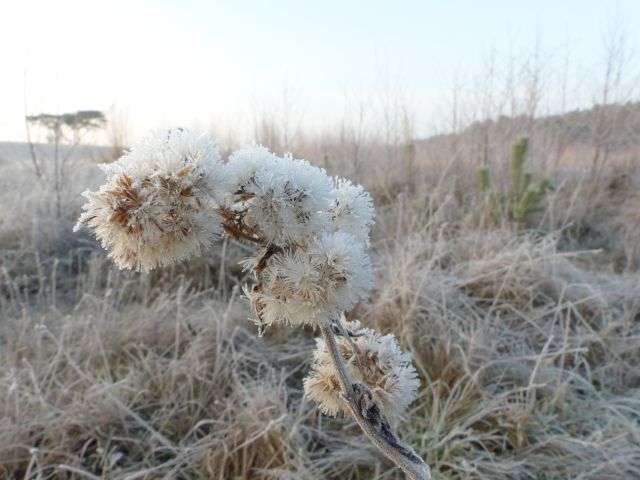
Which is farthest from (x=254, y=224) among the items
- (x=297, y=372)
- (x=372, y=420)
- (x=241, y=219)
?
(x=297, y=372)

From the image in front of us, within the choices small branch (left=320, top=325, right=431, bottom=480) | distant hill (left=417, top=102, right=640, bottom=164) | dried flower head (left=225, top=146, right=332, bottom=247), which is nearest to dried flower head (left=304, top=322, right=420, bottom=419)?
small branch (left=320, top=325, right=431, bottom=480)

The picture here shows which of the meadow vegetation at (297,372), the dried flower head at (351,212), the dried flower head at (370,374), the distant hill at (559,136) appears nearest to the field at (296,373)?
the meadow vegetation at (297,372)

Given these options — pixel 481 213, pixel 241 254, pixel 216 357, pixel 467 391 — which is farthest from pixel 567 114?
pixel 216 357

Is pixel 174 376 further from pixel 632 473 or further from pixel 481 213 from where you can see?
pixel 481 213

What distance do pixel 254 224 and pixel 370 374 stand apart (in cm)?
29

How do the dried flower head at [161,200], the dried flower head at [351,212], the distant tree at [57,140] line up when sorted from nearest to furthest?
the dried flower head at [161,200]
the dried flower head at [351,212]
the distant tree at [57,140]

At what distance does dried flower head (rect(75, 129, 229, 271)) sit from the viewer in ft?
1.49

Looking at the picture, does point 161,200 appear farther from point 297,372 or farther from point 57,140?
point 57,140

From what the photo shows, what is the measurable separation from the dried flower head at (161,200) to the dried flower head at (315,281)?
8cm

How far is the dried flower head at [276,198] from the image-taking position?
47cm

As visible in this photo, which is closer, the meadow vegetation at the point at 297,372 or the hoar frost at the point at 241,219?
the hoar frost at the point at 241,219

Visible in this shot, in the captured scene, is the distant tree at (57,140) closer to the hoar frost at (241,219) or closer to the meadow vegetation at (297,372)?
the meadow vegetation at (297,372)

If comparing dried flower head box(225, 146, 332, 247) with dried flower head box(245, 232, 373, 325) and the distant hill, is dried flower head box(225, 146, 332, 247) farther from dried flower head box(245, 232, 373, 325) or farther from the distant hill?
the distant hill

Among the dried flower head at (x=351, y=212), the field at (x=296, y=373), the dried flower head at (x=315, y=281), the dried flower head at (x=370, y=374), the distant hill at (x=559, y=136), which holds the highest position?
the distant hill at (x=559, y=136)
